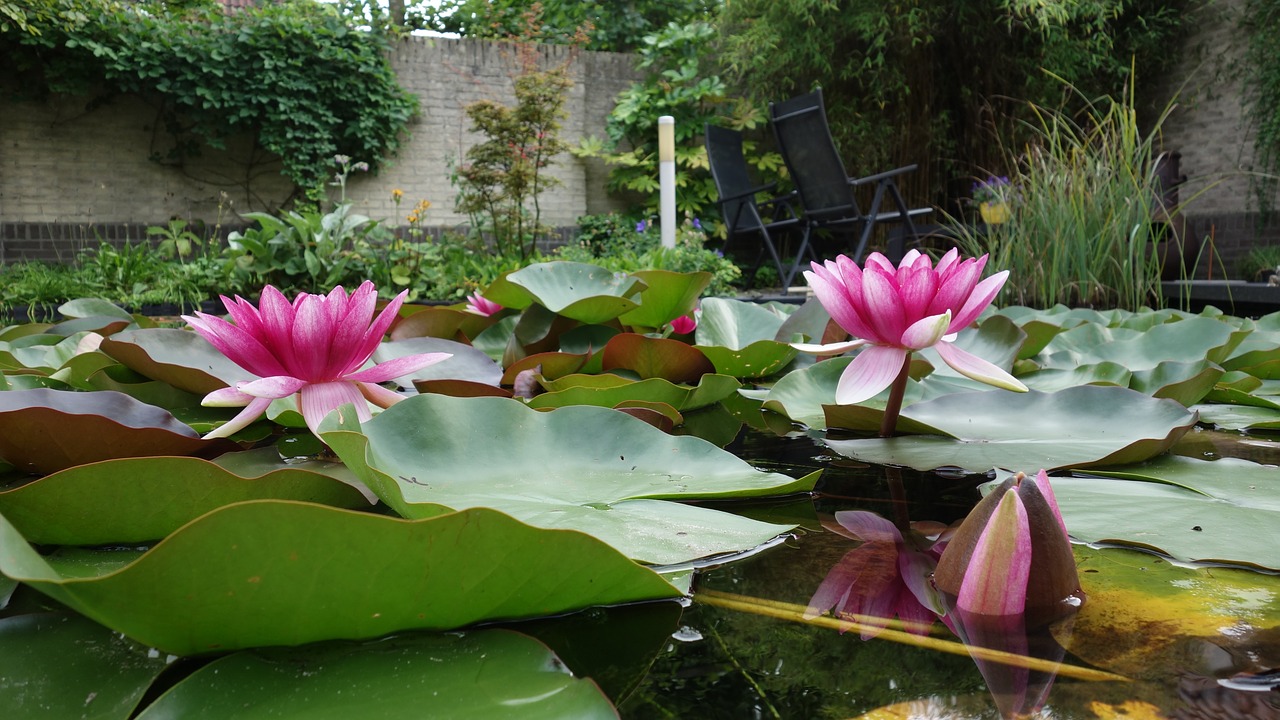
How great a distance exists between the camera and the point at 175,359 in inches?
28.4

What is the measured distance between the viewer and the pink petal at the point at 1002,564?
32 cm

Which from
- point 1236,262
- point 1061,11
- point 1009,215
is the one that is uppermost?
point 1061,11

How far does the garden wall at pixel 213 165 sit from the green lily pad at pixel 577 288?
4.79 m

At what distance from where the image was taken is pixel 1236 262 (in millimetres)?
5520

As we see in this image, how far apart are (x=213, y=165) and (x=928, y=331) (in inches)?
248

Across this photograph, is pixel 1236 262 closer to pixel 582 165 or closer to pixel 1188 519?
pixel 582 165

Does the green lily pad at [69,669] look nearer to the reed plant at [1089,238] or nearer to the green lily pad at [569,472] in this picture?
the green lily pad at [569,472]

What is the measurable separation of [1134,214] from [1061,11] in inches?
149

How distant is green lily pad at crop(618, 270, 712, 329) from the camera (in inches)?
37.4

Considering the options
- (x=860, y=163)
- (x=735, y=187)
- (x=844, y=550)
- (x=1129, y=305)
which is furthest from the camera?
(x=860, y=163)

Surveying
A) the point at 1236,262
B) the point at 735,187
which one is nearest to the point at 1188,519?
the point at 735,187

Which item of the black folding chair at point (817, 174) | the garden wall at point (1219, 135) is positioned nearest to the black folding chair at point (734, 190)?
the black folding chair at point (817, 174)

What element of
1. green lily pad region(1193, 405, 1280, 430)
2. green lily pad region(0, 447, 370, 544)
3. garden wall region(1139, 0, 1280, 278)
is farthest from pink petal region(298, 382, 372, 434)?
garden wall region(1139, 0, 1280, 278)

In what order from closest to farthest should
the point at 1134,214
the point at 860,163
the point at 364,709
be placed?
the point at 364,709, the point at 1134,214, the point at 860,163
